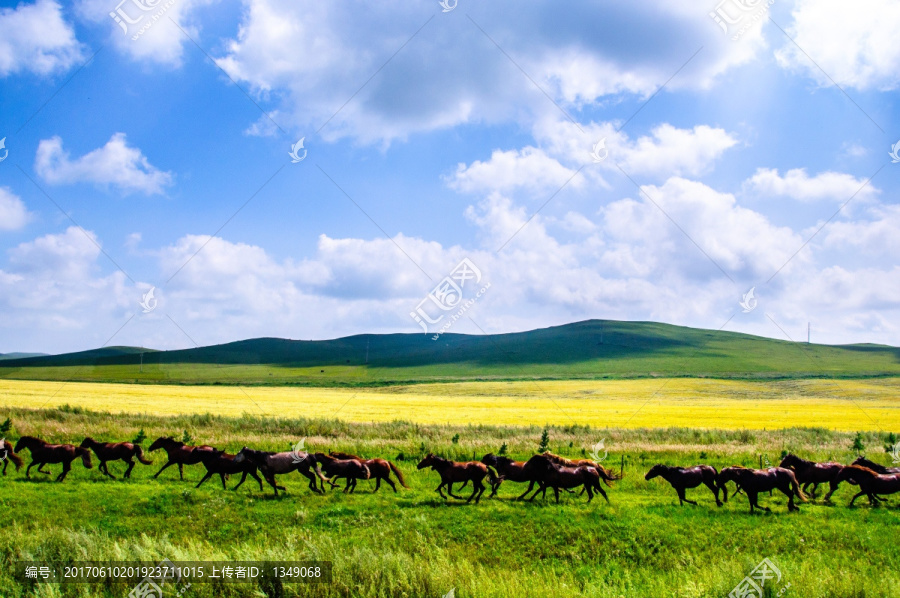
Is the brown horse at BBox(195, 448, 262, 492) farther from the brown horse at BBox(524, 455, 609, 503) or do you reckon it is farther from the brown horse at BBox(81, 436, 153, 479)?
the brown horse at BBox(524, 455, 609, 503)

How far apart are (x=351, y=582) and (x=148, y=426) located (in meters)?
29.8

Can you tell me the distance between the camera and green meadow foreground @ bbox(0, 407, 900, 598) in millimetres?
10078

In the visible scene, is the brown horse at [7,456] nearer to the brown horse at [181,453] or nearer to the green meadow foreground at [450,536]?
the green meadow foreground at [450,536]

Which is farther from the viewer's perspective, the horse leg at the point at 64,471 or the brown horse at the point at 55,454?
the brown horse at the point at 55,454

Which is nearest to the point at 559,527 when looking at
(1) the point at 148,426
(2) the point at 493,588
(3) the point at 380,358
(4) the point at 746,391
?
(2) the point at 493,588

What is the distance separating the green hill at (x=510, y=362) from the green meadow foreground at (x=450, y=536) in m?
108

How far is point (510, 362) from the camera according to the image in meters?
161

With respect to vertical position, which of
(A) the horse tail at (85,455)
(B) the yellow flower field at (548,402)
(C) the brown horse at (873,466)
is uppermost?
(C) the brown horse at (873,466)

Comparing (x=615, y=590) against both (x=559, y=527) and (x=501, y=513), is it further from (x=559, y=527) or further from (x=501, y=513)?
(x=501, y=513)

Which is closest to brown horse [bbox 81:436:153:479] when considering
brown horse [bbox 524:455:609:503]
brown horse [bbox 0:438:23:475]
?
brown horse [bbox 0:438:23:475]

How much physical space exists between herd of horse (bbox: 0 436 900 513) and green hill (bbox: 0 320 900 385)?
105530 millimetres

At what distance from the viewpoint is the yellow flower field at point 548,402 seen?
5006 cm

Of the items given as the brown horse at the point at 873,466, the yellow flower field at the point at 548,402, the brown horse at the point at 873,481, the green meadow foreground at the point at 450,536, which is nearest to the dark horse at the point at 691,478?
the green meadow foreground at the point at 450,536

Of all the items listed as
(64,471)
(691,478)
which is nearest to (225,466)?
(64,471)
